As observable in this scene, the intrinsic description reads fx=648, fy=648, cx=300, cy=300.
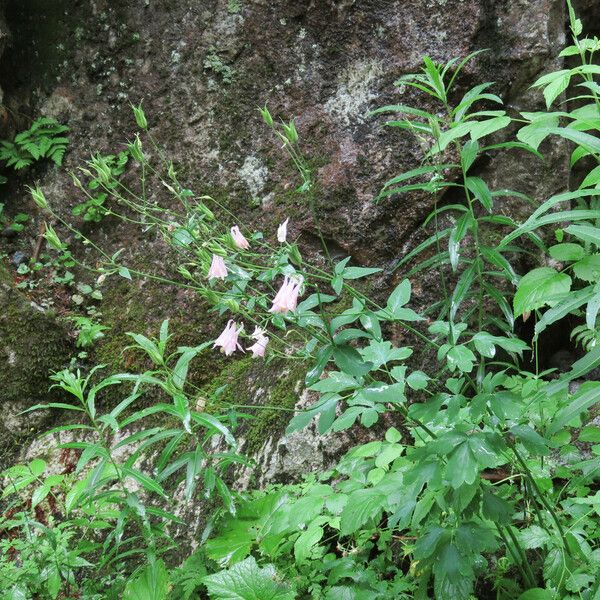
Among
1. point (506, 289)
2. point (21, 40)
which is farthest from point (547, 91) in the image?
point (21, 40)

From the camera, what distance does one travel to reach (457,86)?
296 centimetres

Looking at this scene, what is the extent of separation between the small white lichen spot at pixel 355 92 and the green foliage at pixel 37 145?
1542mm

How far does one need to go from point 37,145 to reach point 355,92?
1798 mm

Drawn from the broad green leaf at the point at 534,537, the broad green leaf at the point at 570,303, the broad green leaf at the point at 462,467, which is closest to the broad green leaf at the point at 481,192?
the broad green leaf at the point at 570,303

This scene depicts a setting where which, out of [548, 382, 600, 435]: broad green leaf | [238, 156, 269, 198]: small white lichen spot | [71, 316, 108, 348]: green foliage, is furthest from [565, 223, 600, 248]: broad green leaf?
[71, 316, 108, 348]: green foliage

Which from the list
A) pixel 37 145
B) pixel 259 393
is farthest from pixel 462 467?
pixel 37 145

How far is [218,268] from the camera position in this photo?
5.71 feet

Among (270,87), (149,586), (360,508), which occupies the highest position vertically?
(270,87)

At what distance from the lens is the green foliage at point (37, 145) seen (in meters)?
3.59

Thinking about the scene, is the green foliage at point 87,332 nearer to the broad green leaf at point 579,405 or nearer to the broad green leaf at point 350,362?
the broad green leaf at point 350,362

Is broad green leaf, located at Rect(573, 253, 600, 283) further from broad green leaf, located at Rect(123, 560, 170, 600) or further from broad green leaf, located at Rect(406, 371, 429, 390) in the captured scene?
broad green leaf, located at Rect(123, 560, 170, 600)

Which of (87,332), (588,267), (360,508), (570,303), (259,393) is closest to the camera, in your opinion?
(570,303)

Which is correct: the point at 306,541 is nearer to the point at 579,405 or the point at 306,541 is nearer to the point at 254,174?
the point at 579,405

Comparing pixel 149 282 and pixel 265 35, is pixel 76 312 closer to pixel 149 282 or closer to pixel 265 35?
pixel 149 282
